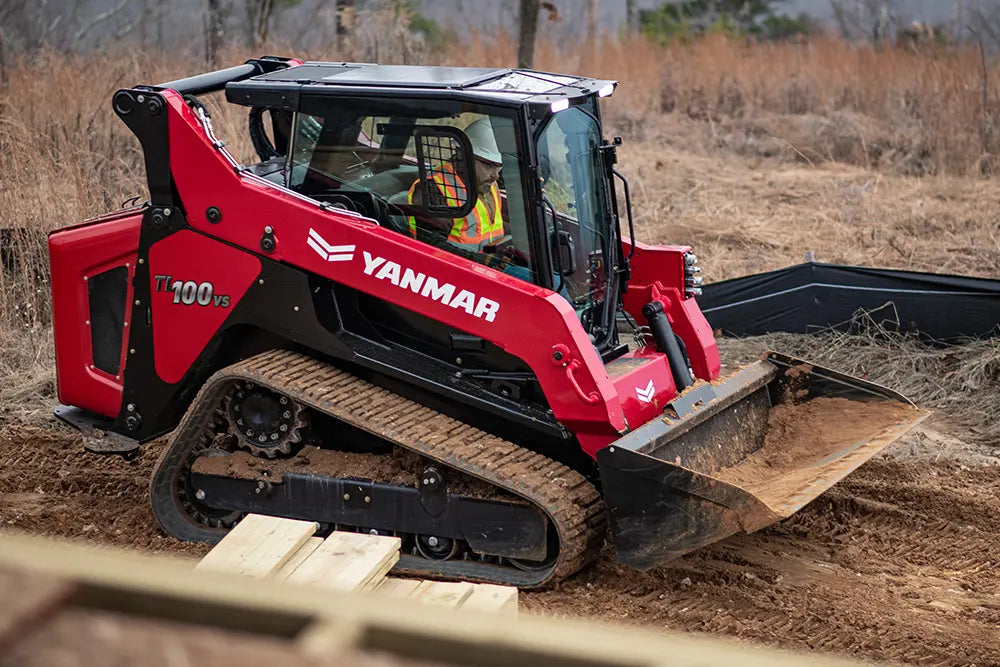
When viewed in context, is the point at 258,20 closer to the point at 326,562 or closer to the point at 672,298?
the point at 672,298

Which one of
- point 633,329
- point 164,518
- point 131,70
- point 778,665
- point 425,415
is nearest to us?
point 778,665

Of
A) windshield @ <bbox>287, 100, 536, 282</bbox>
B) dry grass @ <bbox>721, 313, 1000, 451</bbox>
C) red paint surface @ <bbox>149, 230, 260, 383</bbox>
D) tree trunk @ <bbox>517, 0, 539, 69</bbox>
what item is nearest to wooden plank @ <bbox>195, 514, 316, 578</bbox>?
red paint surface @ <bbox>149, 230, 260, 383</bbox>

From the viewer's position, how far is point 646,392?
5504 millimetres

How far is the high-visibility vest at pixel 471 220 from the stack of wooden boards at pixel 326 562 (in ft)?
5.79

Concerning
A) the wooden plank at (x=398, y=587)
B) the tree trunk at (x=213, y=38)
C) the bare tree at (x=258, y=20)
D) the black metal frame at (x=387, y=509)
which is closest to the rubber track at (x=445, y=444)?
the black metal frame at (x=387, y=509)

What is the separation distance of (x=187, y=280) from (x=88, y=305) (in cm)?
66

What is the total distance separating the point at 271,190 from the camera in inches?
215

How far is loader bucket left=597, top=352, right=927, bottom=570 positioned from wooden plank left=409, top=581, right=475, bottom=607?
43.3 inches

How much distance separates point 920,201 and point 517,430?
753 cm

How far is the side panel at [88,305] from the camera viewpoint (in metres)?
5.86

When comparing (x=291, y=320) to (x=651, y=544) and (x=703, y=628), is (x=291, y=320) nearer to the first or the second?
(x=651, y=544)

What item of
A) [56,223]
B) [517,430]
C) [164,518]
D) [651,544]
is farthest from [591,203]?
[56,223]

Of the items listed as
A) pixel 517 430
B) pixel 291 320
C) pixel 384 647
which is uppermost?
pixel 384 647

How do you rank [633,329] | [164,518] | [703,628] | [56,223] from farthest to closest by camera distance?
[56,223] < [633,329] < [164,518] < [703,628]
